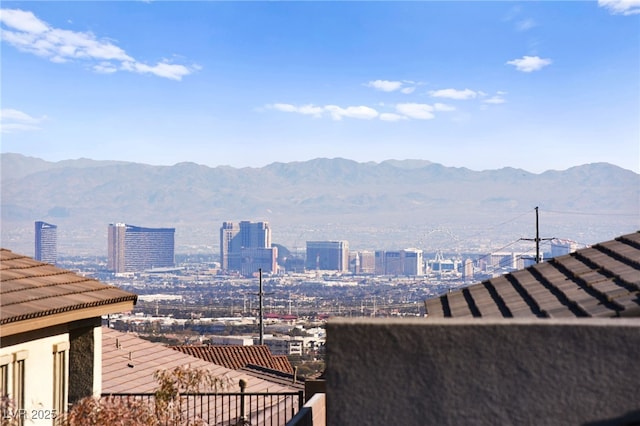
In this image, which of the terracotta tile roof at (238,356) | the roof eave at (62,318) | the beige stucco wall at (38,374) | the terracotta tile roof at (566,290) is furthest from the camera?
the terracotta tile roof at (238,356)

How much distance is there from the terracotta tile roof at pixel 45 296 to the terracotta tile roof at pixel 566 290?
343 centimetres

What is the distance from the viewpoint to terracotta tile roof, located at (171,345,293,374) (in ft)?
98.5

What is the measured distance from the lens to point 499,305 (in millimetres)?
6391

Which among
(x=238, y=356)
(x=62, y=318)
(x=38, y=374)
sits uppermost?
(x=62, y=318)

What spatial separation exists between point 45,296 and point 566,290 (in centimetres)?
495

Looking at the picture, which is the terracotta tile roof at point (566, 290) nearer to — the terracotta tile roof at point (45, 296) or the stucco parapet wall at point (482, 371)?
the stucco parapet wall at point (482, 371)

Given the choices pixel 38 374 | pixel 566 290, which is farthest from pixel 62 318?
pixel 566 290

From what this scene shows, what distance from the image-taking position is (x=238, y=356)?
31766 millimetres

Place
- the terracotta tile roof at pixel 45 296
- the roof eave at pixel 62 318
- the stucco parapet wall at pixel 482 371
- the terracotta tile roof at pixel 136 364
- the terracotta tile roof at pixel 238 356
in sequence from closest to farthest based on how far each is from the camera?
the stucco parapet wall at pixel 482 371
the roof eave at pixel 62 318
the terracotta tile roof at pixel 45 296
the terracotta tile roof at pixel 136 364
the terracotta tile roof at pixel 238 356

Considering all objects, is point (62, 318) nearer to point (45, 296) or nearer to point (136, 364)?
point (45, 296)

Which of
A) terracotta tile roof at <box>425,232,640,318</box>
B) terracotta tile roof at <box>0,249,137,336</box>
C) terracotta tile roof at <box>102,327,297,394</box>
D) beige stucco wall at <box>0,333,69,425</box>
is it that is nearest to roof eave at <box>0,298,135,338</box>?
terracotta tile roof at <box>0,249,137,336</box>

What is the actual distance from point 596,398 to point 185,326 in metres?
109

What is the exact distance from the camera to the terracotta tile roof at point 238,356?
30.0 meters

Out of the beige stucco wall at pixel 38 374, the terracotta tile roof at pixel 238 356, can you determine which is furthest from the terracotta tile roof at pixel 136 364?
the terracotta tile roof at pixel 238 356
